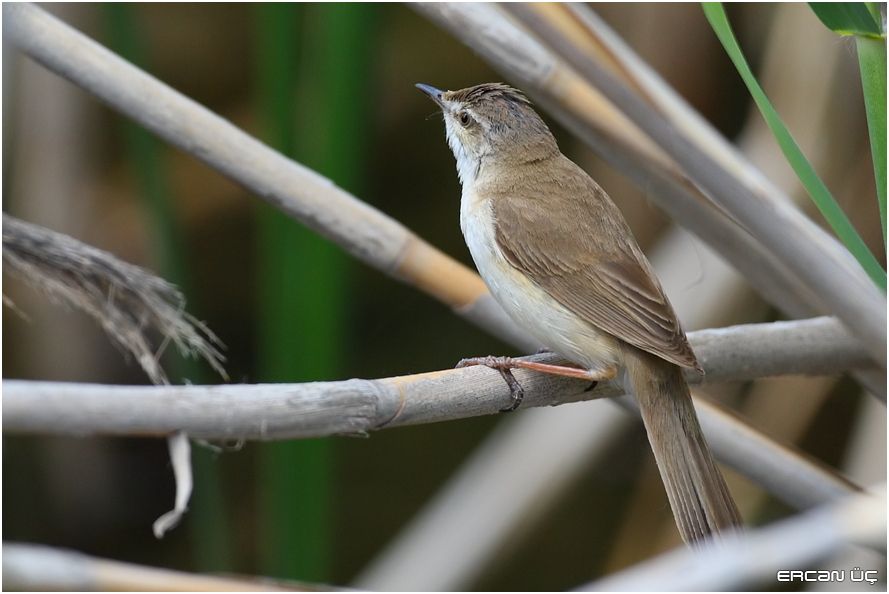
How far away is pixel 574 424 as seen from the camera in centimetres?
273

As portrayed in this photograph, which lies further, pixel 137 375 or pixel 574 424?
pixel 137 375

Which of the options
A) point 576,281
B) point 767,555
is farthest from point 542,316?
point 767,555

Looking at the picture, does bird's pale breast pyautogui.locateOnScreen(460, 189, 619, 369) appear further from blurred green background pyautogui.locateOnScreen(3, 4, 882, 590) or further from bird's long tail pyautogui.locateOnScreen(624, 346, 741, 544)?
blurred green background pyautogui.locateOnScreen(3, 4, 882, 590)

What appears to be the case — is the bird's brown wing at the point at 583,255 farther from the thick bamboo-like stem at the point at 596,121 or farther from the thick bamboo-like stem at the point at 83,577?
the thick bamboo-like stem at the point at 83,577

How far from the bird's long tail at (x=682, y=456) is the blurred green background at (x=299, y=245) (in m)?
0.79

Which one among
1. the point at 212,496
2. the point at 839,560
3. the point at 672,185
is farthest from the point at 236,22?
the point at 839,560

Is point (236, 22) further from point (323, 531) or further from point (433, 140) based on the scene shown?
→ point (323, 531)

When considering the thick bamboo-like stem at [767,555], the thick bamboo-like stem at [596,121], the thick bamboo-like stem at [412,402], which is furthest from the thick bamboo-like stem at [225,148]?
the thick bamboo-like stem at [767,555]

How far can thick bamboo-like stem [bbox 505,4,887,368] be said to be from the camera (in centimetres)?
146

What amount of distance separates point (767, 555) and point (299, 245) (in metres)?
1.65

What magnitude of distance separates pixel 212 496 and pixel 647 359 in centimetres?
130

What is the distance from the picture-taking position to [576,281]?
2061 millimetres

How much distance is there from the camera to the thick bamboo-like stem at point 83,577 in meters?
1.04

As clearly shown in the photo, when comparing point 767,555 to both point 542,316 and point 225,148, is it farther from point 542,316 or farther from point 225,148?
point 225,148
